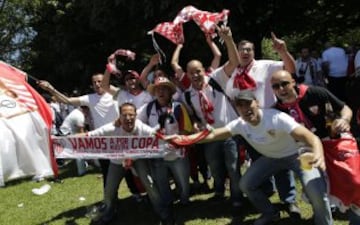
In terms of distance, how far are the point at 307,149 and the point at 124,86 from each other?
11.6ft

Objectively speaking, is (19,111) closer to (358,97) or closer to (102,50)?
(358,97)

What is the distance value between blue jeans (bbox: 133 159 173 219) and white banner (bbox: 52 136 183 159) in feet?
0.63

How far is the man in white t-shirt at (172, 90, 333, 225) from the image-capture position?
5.60m

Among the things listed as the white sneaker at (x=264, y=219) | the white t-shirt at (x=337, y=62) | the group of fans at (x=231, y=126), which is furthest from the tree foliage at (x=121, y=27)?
the white sneaker at (x=264, y=219)

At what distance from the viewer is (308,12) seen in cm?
2245

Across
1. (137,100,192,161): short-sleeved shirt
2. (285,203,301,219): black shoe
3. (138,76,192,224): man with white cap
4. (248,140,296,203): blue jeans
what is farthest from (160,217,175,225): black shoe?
(285,203,301,219): black shoe

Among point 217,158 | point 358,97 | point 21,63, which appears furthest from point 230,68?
point 21,63

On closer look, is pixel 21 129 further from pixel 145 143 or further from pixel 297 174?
pixel 297 174

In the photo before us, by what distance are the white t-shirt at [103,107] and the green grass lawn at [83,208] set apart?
1.32m

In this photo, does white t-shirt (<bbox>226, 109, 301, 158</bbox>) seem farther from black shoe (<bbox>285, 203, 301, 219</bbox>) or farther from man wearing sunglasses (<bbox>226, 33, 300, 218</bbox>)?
black shoe (<bbox>285, 203, 301, 219</bbox>)

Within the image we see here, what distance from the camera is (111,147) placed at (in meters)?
7.22

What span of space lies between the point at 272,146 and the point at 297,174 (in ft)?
1.39

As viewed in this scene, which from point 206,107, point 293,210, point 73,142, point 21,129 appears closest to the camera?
point 21,129

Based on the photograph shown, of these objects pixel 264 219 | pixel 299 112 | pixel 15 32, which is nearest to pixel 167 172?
pixel 264 219
